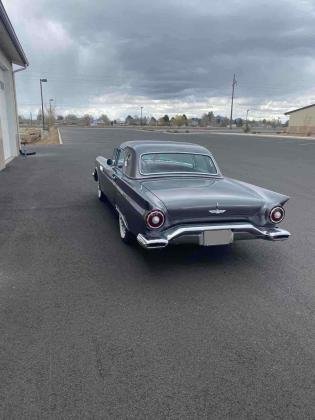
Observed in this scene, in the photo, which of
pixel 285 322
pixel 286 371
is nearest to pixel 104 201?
pixel 285 322

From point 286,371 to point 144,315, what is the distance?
49.3 inches

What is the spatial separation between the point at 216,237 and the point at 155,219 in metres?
0.73

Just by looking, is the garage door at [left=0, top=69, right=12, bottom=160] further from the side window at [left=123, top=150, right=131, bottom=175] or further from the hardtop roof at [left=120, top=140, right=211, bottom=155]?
the hardtop roof at [left=120, top=140, right=211, bottom=155]

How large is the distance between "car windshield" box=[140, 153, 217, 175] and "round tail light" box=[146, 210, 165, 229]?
1281mm

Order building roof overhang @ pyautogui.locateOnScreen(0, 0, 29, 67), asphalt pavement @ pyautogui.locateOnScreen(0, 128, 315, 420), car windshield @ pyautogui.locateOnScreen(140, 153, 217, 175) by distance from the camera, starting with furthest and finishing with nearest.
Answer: building roof overhang @ pyautogui.locateOnScreen(0, 0, 29, 67), car windshield @ pyautogui.locateOnScreen(140, 153, 217, 175), asphalt pavement @ pyautogui.locateOnScreen(0, 128, 315, 420)

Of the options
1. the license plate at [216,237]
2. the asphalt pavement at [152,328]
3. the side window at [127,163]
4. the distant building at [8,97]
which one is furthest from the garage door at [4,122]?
the license plate at [216,237]

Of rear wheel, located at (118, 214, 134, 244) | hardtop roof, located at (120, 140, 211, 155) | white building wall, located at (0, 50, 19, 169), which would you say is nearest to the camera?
rear wheel, located at (118, 214, 134, 244)

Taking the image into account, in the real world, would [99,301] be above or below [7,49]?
below

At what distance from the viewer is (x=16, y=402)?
2.11 m

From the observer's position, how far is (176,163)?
5.18m

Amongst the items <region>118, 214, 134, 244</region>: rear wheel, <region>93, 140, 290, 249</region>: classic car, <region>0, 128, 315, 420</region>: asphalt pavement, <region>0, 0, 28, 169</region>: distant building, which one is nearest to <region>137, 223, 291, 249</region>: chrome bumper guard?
<region>93, 140, 290, 249</region>: classic car

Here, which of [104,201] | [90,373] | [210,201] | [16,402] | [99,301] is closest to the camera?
[16,402]

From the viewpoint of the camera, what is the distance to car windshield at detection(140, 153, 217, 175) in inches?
196

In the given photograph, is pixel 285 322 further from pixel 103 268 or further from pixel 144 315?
pixel 103 268
